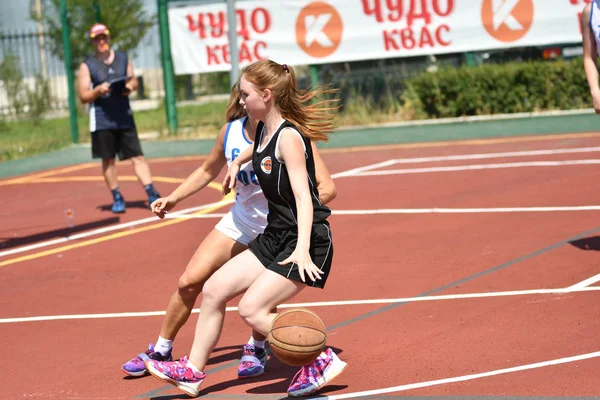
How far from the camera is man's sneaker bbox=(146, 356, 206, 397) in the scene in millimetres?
5840

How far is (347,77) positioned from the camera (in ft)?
74.5

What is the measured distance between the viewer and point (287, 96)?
5.75 metres

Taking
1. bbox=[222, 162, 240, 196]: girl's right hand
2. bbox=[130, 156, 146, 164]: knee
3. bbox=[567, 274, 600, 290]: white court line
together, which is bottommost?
bbox=[567, 274, 600, 290]: white court line

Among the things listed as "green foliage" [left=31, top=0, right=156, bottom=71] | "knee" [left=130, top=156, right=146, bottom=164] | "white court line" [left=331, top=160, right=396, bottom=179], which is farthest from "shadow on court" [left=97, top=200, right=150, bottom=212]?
"green foliage" [left=31, top=0, right=156, bottom=71]

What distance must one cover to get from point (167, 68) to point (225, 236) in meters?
16.4

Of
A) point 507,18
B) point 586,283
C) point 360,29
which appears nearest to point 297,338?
point 586,283

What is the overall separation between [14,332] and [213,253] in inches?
91.7

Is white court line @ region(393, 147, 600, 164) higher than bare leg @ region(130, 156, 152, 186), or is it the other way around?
bare leg @ region(130, 156, 152, 186)

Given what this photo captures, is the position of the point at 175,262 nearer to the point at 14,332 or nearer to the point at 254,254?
the point at 14,332

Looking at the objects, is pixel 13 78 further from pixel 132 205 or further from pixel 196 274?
pixel 196 274

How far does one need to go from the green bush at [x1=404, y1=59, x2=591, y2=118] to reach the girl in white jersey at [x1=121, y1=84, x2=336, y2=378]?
47.6 feet

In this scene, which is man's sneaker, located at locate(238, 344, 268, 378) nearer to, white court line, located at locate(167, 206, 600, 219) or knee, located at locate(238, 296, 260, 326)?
knee, located at locate(238, 296, 260, 326)

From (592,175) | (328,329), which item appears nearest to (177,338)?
(328,329)

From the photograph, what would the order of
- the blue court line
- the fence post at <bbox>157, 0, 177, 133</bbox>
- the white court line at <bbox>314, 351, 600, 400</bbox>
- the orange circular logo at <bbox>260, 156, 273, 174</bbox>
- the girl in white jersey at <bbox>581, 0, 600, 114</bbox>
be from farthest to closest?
the fence post at <bbox>157, 0, 177, 133</bbox>
the girl in white jersey at <bbox>581, 0, 600, 114</bbox>
the blue court line
the white court line at <bbox>314, 351, 600, 400</bbox>
the orange circular logo at <bbox>260, 156, 273, 174</bbox>
